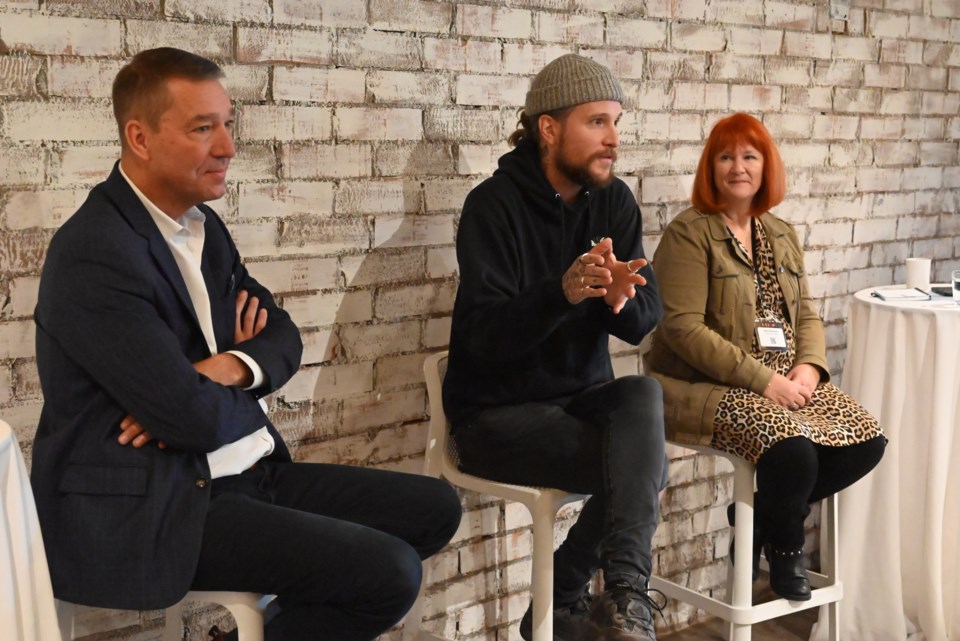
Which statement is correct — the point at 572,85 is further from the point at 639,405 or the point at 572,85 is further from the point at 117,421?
the point at 117,421

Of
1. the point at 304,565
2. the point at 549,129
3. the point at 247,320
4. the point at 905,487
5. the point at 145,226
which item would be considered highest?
the point at 549,129

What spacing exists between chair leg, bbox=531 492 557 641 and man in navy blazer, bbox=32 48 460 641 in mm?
489

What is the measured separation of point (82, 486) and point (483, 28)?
154cm

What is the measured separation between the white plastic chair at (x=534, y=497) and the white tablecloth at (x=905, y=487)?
1.20m

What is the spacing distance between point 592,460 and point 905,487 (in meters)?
1.33

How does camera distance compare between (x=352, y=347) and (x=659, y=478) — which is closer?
(x=659, y=478)

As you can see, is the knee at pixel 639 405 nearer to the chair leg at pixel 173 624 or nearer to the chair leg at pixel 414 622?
the chair leg at pixel 414 622

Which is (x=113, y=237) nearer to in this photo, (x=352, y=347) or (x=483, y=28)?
(x=352, y=347)

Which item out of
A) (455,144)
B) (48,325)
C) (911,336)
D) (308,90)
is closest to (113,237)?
(48,325)

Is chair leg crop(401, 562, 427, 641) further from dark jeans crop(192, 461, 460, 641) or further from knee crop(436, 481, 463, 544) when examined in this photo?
dark jeans crop(192, 461, 460, 641)

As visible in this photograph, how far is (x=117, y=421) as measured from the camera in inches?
75.5

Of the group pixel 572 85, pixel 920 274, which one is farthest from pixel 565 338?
pixel 920 274

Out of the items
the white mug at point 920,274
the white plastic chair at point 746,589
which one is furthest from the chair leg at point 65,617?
the white mug at point 920,274

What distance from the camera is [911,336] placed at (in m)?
3.25
